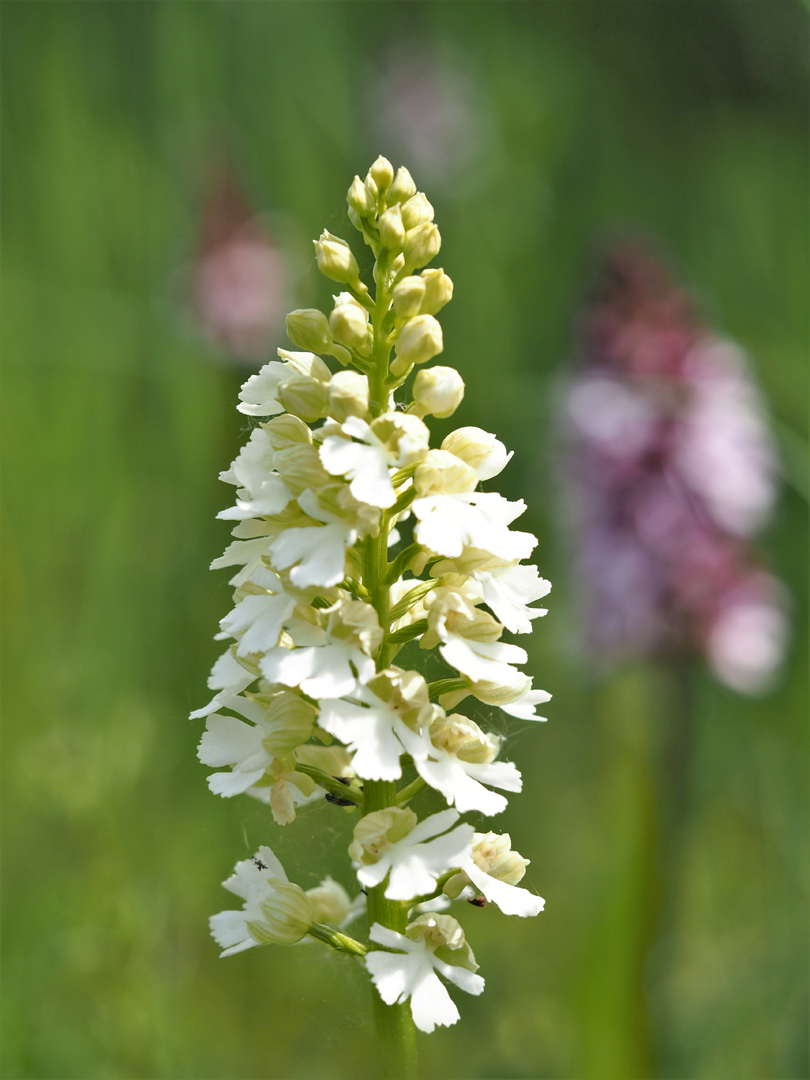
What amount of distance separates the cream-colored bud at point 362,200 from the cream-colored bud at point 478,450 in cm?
29

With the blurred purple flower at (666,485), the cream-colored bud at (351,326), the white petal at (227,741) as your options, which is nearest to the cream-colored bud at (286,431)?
the cream-colored bud at (351,326)

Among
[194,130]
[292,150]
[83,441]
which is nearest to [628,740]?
[83,441]

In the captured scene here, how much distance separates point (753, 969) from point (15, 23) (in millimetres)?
5175

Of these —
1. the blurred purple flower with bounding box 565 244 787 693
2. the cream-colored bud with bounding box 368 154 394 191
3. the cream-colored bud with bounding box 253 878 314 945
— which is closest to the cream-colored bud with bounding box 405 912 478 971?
the cream-colored bud with bounding box 253 878 314 945

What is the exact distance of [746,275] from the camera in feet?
15.7

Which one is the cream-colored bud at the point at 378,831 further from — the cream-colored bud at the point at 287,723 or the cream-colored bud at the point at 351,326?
the cream-colored bud at the point at 351,326

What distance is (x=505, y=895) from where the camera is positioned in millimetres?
1073

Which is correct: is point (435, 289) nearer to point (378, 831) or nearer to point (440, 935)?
point (378, 831)

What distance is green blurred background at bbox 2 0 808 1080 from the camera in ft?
7.48

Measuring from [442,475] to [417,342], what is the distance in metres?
0.16

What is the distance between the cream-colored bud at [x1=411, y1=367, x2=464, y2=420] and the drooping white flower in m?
0.37

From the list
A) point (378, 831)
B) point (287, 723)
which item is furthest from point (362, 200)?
point (378, 831)

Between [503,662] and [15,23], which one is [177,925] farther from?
[15,23]

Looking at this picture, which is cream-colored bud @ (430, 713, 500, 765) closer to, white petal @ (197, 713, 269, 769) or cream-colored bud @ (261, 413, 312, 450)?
white petal @ (197, 713, 269, 769)
